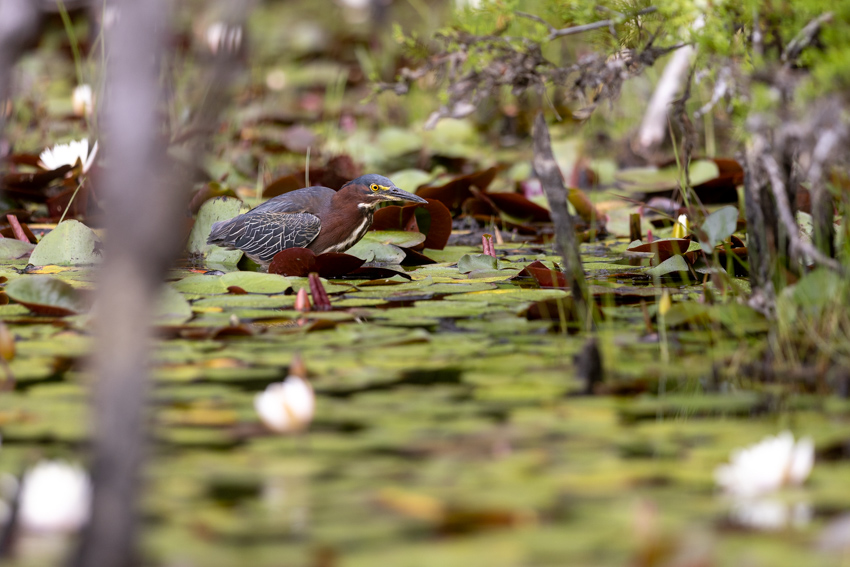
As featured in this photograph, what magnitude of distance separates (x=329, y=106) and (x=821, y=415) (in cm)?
719

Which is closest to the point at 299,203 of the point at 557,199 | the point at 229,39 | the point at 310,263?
the point at 310,263

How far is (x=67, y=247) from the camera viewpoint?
159 inches

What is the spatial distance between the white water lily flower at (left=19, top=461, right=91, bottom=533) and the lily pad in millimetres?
1556

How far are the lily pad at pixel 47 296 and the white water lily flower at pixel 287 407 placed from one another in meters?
1.38

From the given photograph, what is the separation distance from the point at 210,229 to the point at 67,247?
688mm

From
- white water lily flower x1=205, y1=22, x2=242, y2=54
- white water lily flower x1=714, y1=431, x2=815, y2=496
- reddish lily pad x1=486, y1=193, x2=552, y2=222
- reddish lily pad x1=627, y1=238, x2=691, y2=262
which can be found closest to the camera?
white water lily flower x1=205, y1=22, x2=242, y2=54

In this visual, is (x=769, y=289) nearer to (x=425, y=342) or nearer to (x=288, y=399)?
(x=425, y=342)

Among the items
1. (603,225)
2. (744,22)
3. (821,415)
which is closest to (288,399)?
(821,415)

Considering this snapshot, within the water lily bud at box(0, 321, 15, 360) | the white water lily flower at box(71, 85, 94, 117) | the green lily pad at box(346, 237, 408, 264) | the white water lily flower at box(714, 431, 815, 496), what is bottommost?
the white water lily flower at box(714, 431, 815, 496)

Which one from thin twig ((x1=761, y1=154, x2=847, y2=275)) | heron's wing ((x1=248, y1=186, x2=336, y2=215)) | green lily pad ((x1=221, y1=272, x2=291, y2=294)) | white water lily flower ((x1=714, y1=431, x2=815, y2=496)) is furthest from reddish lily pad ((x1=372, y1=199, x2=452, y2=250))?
white water lily flower ((x1=714, y1=431, x2=815, y2=496))

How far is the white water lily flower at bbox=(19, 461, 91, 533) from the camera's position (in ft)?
4.90

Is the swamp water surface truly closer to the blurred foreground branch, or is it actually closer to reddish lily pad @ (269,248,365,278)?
the blurred foreground branch

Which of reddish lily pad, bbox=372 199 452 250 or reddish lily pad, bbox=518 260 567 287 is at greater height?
reddish lily pad, bbox=372 199 452 250

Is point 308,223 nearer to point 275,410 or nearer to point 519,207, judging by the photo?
point 519,207
